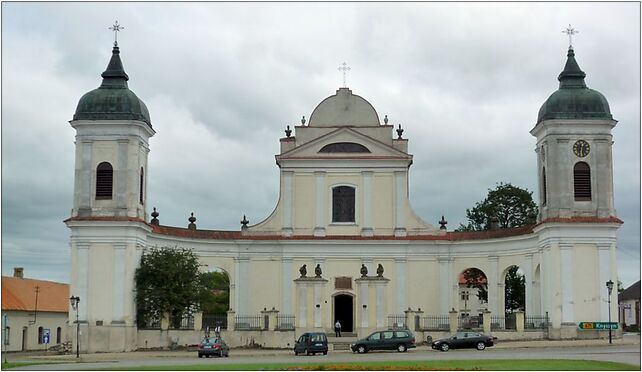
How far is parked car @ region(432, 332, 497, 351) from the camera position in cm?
4309

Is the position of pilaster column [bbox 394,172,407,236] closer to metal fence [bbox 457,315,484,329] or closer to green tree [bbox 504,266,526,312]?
metal fence [bbox 457,315,484,329]

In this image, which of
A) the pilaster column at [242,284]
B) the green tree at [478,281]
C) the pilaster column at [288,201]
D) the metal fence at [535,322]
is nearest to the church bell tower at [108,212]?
the pilaster column at [242,284]

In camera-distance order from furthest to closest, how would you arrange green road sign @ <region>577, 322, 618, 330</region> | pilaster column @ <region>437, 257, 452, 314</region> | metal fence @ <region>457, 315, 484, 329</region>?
pilaster column @ <region>437, 257, 452, 314</region>
metal fence @ <region>457, 315, 484, 329</region>
green road sign @ <region>577, 322, 618, 330</region>

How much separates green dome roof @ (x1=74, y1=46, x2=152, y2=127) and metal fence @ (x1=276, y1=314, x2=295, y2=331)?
12579mm

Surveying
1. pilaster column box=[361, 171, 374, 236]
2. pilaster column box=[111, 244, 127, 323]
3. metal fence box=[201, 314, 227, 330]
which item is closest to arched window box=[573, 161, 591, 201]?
pilaster column box=[361, 171, 374, 236]

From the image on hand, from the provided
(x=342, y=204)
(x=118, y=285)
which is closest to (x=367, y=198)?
(x=342, y=204)

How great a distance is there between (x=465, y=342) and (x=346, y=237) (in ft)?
52.4

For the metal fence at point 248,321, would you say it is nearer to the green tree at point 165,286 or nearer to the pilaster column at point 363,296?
the green tree at point 165,286

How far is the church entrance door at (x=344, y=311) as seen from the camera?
57031mm

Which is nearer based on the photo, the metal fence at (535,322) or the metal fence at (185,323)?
the metal fence at (535,322)

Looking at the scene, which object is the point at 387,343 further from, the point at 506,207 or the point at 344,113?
the point at 506,207

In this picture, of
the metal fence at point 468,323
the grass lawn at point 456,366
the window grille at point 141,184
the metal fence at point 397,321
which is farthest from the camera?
the metal fence at point 397,321

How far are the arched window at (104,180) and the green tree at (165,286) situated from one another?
3.89 m

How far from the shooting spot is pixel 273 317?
51000 mm
